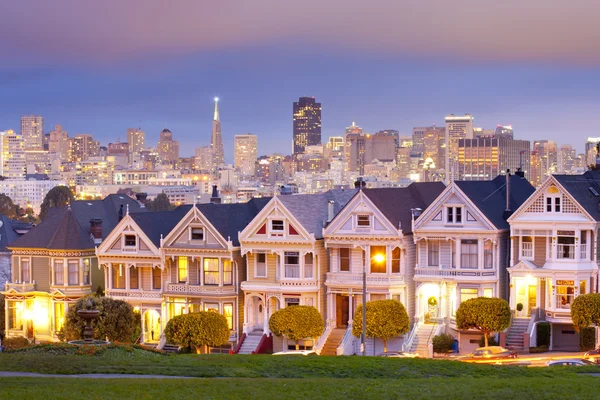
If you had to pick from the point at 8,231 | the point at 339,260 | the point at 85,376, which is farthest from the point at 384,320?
the point at 8,231

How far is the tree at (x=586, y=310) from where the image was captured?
49344 millimetres

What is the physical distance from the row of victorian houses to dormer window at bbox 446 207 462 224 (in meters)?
0.05

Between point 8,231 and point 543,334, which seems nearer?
point 543,334

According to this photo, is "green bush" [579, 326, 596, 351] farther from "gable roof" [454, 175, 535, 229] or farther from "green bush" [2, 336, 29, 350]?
"green bush" [2, 336, 29, 350]

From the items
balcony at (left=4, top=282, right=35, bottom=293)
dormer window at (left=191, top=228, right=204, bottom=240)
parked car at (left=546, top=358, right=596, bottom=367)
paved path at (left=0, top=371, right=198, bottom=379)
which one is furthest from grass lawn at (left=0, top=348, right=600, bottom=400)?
balcony at (left=4, top=282, right=35, bottom=293)

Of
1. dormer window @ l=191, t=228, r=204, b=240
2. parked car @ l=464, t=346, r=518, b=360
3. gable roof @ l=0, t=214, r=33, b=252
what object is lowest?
parked car @ l=464, t=346, r=518, b=360

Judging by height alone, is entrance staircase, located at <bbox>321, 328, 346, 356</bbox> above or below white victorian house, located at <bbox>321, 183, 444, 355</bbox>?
below

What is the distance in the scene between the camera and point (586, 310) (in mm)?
49531

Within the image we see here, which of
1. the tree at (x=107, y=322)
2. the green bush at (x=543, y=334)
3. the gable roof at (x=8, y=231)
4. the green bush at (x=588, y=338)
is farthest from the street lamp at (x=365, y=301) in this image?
the gable roof at (x=8, y=231)

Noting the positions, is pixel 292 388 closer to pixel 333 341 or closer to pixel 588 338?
pixel 588 338

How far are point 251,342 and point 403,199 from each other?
33.5ft

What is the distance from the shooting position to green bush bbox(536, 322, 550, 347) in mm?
51625

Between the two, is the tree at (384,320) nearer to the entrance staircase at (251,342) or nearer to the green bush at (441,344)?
the green bush at (441,344)

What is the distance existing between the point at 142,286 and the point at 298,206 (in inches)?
386
